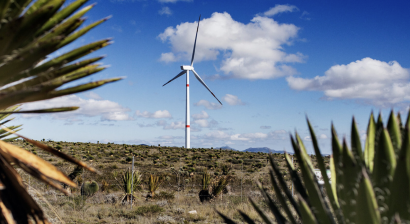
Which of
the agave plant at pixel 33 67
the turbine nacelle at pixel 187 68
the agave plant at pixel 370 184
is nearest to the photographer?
the agave plant at pixel 370 184

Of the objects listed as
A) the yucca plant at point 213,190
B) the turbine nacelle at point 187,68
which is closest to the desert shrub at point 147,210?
the yucca plant at point 213,190

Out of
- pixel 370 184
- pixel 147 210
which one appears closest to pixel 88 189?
pixel 147 210

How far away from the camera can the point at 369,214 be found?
5.08 feet

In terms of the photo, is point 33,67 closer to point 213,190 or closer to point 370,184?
point 370,184

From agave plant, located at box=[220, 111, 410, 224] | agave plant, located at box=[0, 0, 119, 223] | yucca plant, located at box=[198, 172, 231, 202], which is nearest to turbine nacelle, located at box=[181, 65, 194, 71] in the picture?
yucca plant, located at box=[198, 172, 231, 202]

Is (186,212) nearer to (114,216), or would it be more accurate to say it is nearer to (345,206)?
(114,216)

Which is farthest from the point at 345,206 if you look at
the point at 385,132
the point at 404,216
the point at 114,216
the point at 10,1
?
the point at 114,216

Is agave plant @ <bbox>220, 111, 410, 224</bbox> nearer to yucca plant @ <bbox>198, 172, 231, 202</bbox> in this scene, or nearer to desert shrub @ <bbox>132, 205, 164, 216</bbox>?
desert shrub @ <bbox>132, 205, 164, 216</bbox>

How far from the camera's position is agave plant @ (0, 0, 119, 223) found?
2078 millimetres

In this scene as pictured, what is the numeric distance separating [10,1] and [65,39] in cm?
41

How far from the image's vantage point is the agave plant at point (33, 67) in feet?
6.82

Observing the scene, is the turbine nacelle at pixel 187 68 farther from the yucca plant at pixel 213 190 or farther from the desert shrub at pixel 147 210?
the desert shrub at pixel 147 210

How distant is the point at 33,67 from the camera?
2.27 metres

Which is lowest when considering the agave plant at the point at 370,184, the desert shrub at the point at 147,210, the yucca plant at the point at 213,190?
the desert shrub at the point at 147,210
